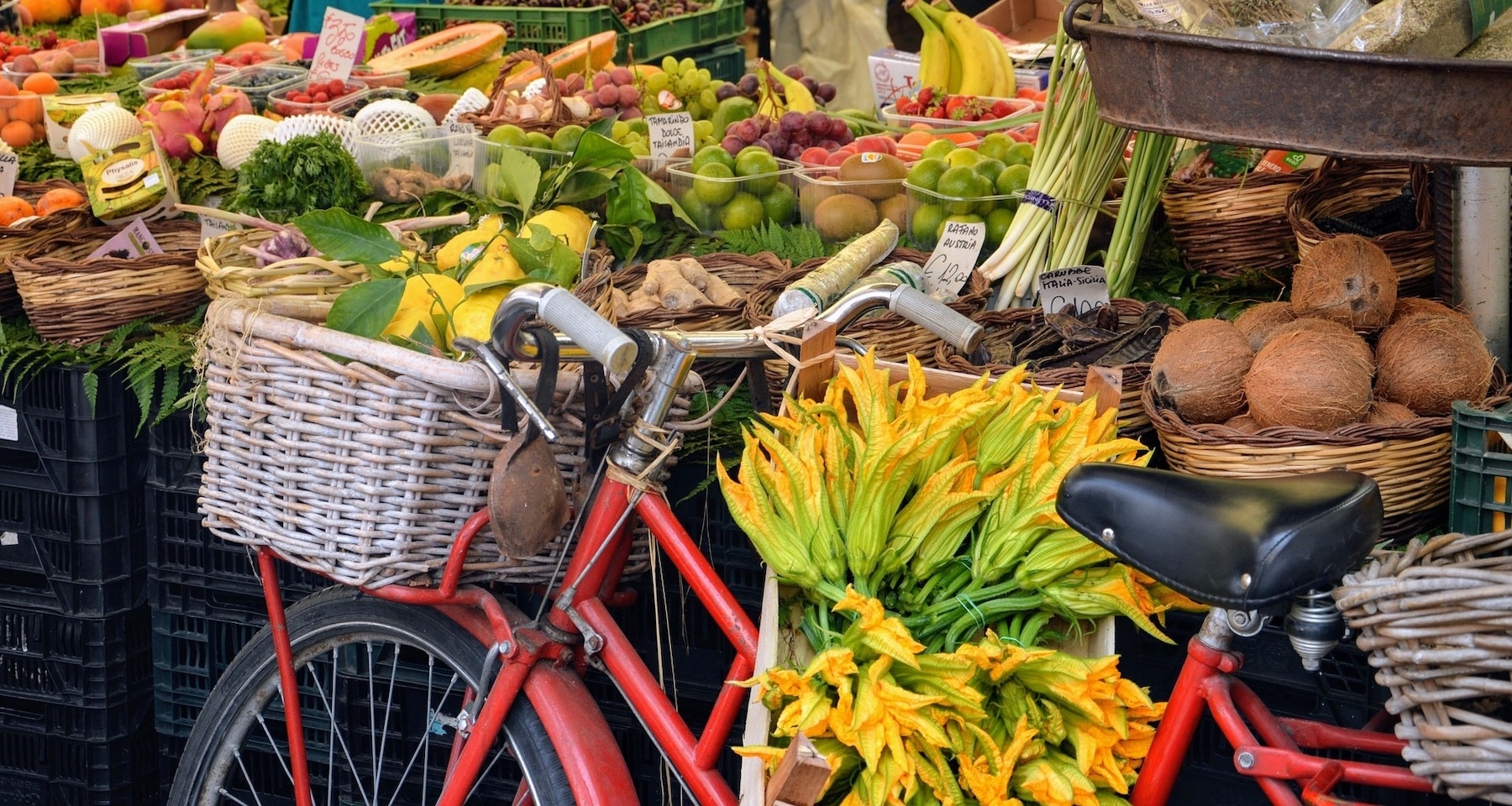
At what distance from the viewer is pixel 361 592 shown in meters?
2.04

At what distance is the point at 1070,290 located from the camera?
2.40 m

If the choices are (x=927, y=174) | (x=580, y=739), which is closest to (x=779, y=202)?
(x=927, y=174)

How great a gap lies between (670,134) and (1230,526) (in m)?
2.28

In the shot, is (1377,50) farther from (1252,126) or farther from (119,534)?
(119,534)

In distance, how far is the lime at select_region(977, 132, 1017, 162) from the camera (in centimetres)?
308

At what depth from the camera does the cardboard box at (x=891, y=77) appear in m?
4.35

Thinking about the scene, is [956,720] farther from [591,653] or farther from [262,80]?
[262,80]

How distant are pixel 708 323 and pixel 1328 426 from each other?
1062 millimetres

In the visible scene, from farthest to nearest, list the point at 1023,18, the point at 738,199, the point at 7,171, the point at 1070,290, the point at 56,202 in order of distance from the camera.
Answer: the point at 1023,18, the point at 7,171, the point at 56,202, the point at 738,199, the point at 1070,290

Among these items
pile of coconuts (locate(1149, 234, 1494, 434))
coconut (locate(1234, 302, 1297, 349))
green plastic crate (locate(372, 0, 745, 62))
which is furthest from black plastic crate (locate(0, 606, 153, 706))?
green plastic crate (locate(372, 0, 745, 62))

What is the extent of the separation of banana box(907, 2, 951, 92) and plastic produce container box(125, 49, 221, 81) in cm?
250

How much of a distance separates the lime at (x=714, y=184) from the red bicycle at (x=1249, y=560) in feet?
5.82

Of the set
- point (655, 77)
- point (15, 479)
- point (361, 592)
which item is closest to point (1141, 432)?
point (361, 592)

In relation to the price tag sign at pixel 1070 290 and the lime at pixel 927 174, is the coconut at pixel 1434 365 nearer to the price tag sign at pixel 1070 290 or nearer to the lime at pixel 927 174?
the price tag sign at pixel 1070 290
